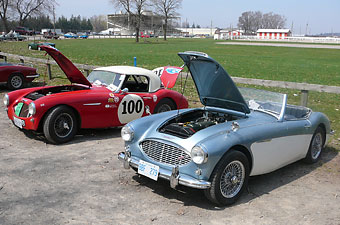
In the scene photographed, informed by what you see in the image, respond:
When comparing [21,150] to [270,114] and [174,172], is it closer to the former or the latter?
[174,172]

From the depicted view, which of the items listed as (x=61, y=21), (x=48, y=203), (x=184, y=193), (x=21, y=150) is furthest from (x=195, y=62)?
(x=61, y=21)

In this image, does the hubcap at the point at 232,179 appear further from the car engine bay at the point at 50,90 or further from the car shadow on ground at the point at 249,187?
the car engine bay at the point at 50,90

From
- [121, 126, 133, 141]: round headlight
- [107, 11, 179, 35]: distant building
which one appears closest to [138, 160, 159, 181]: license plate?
[121, 126, 133, 141]: round headlight

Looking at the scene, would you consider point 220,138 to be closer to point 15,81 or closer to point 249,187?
point 249,187

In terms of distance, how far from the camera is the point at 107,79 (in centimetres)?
782

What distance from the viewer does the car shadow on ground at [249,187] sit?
4.54m

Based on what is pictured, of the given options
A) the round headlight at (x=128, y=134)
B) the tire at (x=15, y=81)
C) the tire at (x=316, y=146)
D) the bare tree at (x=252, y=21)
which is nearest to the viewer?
the round headlight at (x=128, y=134)

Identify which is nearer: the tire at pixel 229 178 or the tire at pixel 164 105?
the tire at pixel 229 178

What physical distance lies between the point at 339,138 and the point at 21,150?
6302 millimetres

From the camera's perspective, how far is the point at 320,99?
36.8 ft

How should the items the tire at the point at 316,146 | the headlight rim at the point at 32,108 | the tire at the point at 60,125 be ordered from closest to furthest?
the tire at the point at 316,146, the headlight rim at the point at 32,108, the tire at the point at 60,125

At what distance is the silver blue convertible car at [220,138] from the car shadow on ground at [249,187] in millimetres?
186

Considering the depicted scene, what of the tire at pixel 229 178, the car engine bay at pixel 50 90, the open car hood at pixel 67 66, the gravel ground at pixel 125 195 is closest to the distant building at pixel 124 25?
the car engine bay at pixel 50 90

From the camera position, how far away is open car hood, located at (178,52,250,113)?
479 cm
